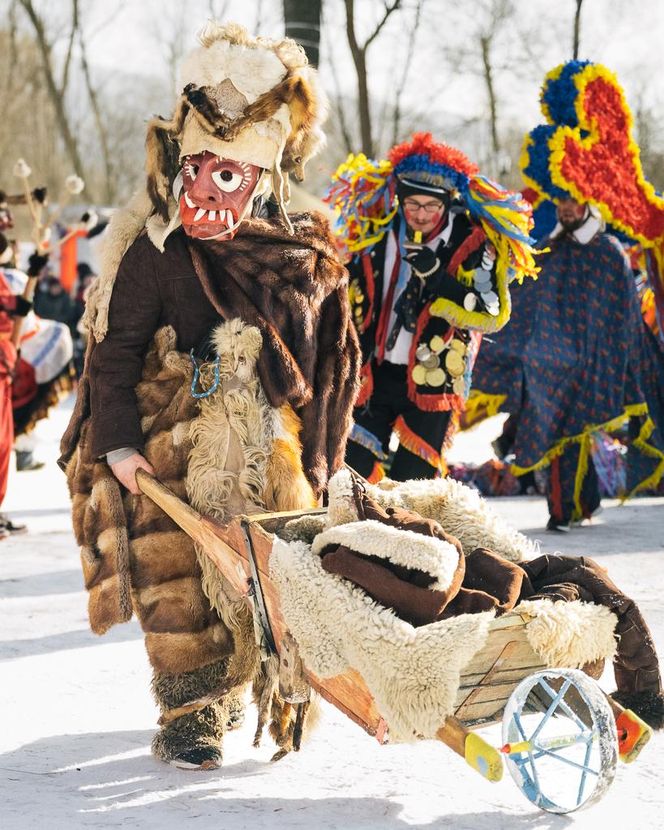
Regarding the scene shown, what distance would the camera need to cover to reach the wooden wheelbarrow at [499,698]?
245 centimetres

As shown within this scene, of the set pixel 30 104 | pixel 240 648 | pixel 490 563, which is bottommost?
pixel 240 648

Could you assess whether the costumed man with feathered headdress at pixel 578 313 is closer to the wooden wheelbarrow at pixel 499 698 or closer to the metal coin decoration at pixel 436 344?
the metal coin decoration at pixel 436 344

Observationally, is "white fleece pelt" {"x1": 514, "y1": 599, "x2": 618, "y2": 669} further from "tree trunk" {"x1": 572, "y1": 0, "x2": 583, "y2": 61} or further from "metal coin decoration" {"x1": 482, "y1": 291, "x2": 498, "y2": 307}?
"tree trunk" {"x1": 572, "y1": 0, "x2": 583, "y2": 61}

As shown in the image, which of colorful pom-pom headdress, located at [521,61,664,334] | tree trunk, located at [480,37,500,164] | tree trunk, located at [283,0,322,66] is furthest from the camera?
tree trunk, located at [480,37,500,164]

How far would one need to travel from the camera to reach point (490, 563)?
282 cm

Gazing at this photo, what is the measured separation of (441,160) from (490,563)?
272cm

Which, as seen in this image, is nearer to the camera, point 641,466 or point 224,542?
point 224,542

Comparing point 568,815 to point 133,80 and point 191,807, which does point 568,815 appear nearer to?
point 191,807

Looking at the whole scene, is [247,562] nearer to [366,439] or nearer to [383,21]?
[366,439]

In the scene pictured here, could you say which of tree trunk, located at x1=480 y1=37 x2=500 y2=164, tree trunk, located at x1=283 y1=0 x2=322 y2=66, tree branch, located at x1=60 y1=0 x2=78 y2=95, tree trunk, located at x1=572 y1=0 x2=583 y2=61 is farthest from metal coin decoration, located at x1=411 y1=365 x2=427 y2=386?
tree branch, located at x1=60 y1=0 x2=78 y2=95

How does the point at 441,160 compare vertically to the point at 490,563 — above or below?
above

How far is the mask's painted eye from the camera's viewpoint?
3129mm

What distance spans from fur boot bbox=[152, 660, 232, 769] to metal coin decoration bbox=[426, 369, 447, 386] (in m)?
2.10

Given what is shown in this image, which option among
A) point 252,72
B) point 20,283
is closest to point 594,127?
point 20,283
